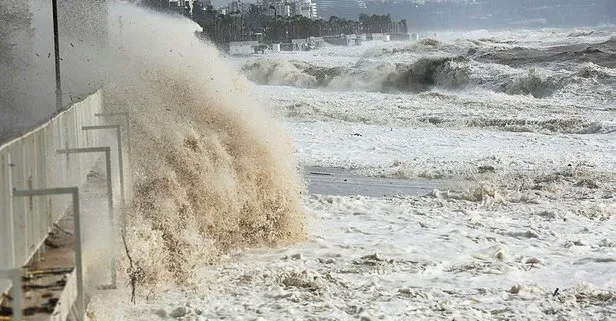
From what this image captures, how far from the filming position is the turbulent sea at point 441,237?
757 centimetres

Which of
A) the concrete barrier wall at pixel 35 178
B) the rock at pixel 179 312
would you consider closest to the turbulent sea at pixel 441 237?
the rock at pixel 179 312

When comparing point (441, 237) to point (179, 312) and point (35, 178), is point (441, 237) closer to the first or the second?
point (179, 312)

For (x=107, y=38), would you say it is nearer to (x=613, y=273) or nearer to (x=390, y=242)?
(x=390, y=242)

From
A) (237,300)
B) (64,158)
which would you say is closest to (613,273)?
(237,300)

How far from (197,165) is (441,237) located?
306 cm

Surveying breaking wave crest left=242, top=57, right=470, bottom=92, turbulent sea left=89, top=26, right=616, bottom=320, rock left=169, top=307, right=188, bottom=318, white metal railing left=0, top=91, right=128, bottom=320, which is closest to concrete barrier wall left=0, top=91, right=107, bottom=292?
white metal railing left=0, top=91, right=128, bottom=320

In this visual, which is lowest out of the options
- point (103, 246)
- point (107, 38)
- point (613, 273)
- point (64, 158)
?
point (613, 273)

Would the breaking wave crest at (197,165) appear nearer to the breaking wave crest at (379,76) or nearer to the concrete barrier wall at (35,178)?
the concrete barrier wall at (35,178)

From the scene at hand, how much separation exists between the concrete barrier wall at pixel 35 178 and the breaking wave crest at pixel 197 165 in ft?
3.49

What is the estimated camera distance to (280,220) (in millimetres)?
10570

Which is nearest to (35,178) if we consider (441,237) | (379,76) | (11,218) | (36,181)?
(36,181)

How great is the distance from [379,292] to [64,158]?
310cm

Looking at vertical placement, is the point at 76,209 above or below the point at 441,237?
above

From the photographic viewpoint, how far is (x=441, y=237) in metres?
10.4
